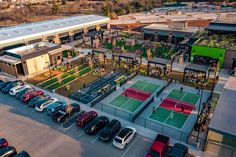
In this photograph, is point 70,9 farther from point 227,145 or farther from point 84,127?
point 227,145

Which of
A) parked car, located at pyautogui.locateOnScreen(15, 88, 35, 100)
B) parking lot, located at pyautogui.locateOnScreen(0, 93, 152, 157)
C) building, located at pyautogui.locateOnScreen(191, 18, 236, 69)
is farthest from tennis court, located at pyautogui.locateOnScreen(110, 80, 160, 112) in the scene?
building, located at pyautogui.locateOnScreen(191, 18, 236, 69)

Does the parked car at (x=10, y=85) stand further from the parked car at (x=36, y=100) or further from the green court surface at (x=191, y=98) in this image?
the green court surface at (x=191, y=98)

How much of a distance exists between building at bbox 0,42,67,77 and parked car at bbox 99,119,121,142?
23143mm

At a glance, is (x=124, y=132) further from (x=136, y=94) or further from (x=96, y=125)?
(x=136, y=94)

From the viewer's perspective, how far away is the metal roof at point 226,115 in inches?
805

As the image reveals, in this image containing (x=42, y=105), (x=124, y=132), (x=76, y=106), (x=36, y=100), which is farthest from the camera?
(x=36, y=100)

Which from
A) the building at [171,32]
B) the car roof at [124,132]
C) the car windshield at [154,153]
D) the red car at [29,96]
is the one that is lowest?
the car windshield at [154,153]

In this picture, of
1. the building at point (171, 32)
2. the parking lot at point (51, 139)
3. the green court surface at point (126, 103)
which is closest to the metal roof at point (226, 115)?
the parking lot at point (51, 139)

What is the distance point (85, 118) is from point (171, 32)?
3736 cm

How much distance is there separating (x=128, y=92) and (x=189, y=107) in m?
9.39

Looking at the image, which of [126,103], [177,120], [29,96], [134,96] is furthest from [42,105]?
[177,120]

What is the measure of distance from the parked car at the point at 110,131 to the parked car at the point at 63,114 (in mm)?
5895

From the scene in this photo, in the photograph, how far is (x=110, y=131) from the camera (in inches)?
939

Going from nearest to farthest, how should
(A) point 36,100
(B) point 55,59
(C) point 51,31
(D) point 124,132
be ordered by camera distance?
1. (D) point 124,132
2. (A) point 36,100
3. (B) point 55,59
4. (C) point 51,31
